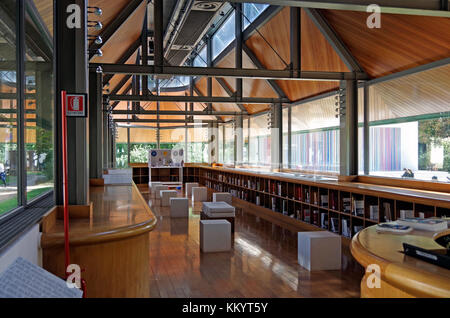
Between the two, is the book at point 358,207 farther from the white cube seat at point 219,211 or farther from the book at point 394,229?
the book at point 394,229

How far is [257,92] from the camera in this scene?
1485cm

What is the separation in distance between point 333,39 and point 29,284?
861 cm

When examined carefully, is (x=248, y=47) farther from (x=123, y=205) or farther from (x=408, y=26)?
(x=123, y=205)

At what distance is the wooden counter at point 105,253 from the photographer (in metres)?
3.02

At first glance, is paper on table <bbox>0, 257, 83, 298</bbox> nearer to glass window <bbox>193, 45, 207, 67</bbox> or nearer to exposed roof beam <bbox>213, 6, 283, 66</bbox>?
exposed roof beam <bbox>213, 6, 283, 66</bbox>

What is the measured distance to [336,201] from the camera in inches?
290

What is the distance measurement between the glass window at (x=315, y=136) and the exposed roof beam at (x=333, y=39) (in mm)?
1767

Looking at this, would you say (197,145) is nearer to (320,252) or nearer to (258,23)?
(258,23)

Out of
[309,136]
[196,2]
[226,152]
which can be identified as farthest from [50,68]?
[226,152]

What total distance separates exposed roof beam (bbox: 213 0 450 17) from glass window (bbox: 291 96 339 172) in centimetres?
548

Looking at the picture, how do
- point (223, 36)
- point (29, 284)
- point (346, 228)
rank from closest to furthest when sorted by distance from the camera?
1. point (29, 284)
2. point (346, 228)
3. point (223, 36)

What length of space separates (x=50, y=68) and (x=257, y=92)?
10.7 meters

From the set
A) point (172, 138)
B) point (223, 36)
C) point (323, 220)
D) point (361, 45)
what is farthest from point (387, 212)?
point (172, 138)

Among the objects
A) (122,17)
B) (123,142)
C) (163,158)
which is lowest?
(163,158)
